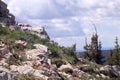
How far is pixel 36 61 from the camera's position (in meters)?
27.9

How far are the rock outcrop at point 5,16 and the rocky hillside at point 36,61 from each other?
208 millimetres

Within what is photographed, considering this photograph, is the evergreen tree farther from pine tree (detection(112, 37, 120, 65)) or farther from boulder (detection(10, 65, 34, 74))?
boulder (detection(10, 65, 34, 74))

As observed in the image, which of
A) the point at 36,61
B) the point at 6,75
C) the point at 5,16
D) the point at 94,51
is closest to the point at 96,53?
the point at 94,51

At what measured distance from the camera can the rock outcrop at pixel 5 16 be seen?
37750 millimetres

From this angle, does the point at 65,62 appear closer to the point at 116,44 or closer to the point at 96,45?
the point at 96,45

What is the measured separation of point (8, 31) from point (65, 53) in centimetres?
615

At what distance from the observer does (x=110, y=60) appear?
307 feet

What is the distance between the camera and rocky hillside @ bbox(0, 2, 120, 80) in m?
25.2

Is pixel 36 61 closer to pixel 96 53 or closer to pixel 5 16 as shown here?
pixel 5 16

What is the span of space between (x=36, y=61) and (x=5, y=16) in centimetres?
1262

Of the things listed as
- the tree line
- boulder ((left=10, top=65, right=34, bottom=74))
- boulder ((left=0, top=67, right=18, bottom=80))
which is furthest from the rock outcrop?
the tree line

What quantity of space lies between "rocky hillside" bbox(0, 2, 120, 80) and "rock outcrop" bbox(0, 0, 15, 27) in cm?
21

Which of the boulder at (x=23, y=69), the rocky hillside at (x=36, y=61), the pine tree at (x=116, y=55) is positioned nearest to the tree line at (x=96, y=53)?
the pine tree at (x=116, y=55)

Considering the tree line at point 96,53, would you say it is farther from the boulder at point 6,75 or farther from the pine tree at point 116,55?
the boulder at point 6,75
